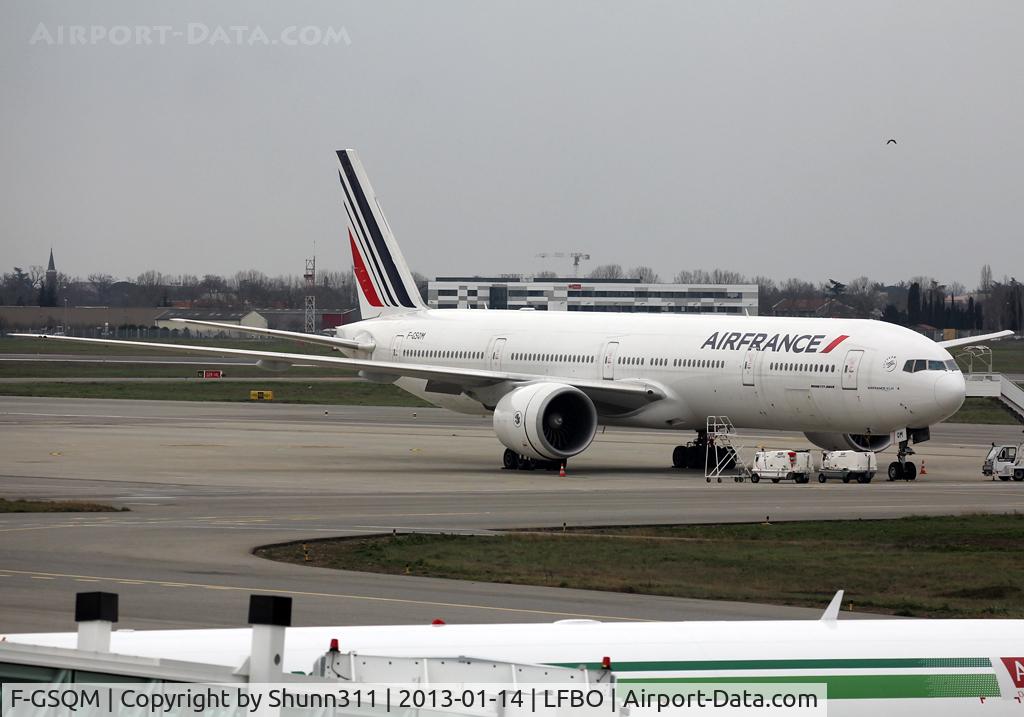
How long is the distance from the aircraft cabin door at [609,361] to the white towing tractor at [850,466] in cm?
755

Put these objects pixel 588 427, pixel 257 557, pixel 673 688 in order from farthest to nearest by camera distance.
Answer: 1. pixel 588 427
2. pixel 257 557
3. pixel 673 688

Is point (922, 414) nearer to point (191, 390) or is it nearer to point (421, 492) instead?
point (421, 492)

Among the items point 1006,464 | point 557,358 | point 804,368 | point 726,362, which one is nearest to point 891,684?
point 804,368

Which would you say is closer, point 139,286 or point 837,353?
point 837,353

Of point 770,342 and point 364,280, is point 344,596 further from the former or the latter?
point 364,280

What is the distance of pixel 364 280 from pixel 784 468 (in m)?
22.3

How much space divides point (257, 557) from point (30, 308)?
520 ft

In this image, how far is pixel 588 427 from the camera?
157ft

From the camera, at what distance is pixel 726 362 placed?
47.2 metres

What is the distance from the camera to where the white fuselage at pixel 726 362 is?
145 ft

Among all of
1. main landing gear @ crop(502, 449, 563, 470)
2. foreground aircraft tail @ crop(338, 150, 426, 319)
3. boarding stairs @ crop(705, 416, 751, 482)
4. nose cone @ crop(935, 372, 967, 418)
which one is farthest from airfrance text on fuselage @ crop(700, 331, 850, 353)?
foreground aircraft tail @ crop(338, 150, 426, 319)

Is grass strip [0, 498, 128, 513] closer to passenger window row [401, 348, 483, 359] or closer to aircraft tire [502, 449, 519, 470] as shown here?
aircraft tire [502, 449, 519, 470]

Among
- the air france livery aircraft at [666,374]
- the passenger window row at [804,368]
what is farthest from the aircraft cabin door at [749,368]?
the passenger window row at [804,368]

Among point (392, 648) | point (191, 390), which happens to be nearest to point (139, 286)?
point (191, 390)
